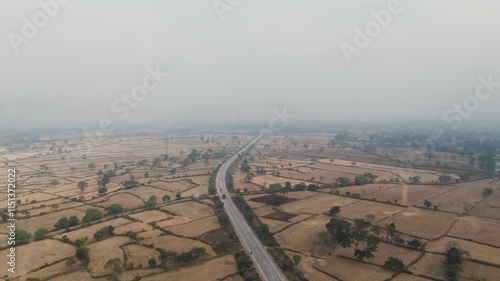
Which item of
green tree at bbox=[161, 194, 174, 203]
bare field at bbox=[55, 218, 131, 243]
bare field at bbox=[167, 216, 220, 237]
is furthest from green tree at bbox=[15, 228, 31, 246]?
green tree at bbox=[161, 194, 174, 203]

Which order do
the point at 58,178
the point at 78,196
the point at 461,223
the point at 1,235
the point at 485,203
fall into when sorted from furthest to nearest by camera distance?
the point at 58,178, the point at 78,196, the point at 485,203, the point at 461,223, the point at 1,235

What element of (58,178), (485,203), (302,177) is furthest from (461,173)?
(58,178)

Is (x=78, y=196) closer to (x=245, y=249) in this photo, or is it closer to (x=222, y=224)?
(x=222, y=224)

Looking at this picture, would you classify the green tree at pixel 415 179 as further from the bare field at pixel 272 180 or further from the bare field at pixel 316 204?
the bare field at pixel 316 204

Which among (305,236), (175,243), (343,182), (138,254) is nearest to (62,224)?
(138,254)

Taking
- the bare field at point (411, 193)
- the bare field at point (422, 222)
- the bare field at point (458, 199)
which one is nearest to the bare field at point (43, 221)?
the bare field at point (422, 222)

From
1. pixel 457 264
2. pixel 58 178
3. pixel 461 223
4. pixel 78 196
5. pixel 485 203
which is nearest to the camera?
pixel 457 264
